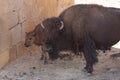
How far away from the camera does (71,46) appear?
8.11 m

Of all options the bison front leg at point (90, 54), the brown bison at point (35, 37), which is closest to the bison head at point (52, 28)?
the brown bison at point (35, 37)

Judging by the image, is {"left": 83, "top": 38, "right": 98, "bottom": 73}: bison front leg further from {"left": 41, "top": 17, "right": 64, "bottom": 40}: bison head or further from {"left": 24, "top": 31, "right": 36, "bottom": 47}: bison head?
{"left": 24, "top": 31, "right": 36, "bottom": 47}: bison head

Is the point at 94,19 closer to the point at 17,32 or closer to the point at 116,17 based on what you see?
the point at 116,17

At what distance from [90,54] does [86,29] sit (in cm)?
48

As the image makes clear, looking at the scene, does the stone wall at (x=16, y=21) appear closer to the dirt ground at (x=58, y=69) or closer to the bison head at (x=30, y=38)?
the dirt ground at (x=58, y=69)

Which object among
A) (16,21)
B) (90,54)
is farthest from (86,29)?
(16,21)

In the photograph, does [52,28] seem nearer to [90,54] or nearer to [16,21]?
[90,54]

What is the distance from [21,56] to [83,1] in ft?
15.0

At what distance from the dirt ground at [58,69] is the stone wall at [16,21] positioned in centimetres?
23

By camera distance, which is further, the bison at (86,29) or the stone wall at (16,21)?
the stone wall at (16,21)

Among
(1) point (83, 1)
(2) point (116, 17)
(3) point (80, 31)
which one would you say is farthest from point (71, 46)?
(1) point (83, 1)

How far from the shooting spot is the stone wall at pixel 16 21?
811 centimetres

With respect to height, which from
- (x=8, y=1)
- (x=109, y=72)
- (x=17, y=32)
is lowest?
(x=109, y=72)

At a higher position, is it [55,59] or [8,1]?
[8,1]
